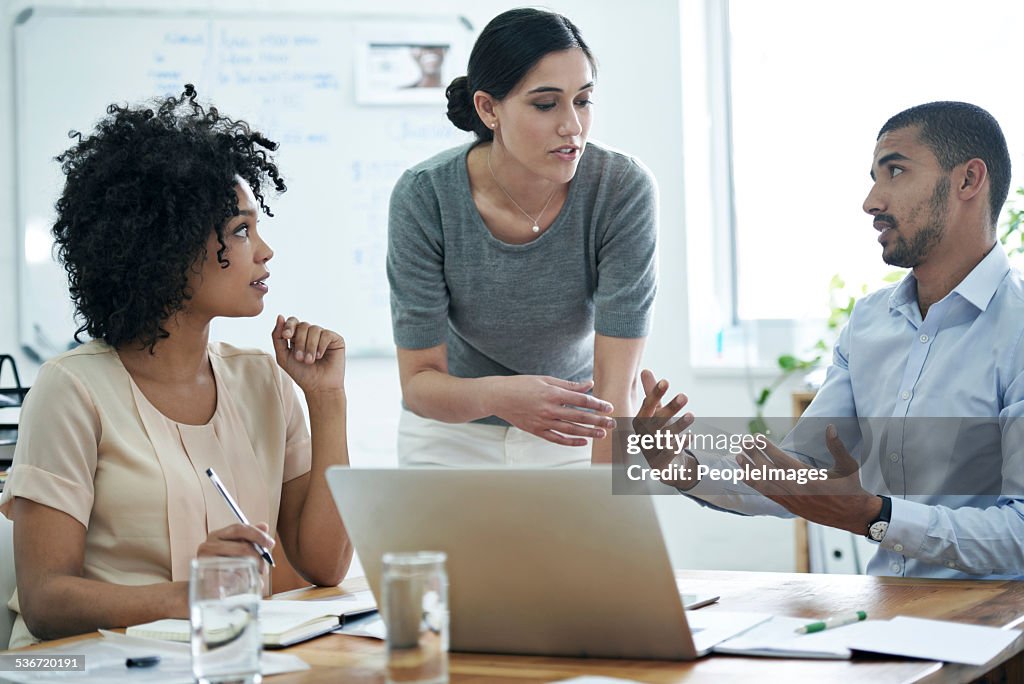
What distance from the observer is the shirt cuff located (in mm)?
1550

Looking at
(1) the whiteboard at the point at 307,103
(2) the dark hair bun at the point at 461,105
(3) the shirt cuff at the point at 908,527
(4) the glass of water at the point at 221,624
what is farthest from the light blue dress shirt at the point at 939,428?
A: (1) the whiteboard at the point at 307,103

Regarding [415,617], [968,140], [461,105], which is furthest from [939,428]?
[415,617]

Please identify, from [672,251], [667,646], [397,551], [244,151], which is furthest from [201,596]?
[672,251]

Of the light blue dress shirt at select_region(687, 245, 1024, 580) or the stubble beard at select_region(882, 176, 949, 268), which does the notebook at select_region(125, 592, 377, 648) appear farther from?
the stubble beard at select_region(882, 176, 949, 268)

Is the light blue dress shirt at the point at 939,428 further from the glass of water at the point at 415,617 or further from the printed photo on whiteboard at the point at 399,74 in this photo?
the printed photo on whiteboard at the point at 399,74

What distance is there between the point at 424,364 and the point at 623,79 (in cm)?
193

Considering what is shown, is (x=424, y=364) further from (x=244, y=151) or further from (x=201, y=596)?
(x=201, y=596)

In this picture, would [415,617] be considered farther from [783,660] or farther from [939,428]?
[939,428]

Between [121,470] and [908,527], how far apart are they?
3.62ft

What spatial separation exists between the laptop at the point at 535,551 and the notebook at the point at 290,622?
0.49ft

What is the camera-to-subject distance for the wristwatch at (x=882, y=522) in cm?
155

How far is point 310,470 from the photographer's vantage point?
69.1 inches

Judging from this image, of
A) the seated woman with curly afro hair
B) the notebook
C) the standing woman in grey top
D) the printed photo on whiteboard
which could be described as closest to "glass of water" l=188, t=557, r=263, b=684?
the notebook

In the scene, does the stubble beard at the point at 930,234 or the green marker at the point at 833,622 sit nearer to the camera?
the green marker at the point at 833,622
